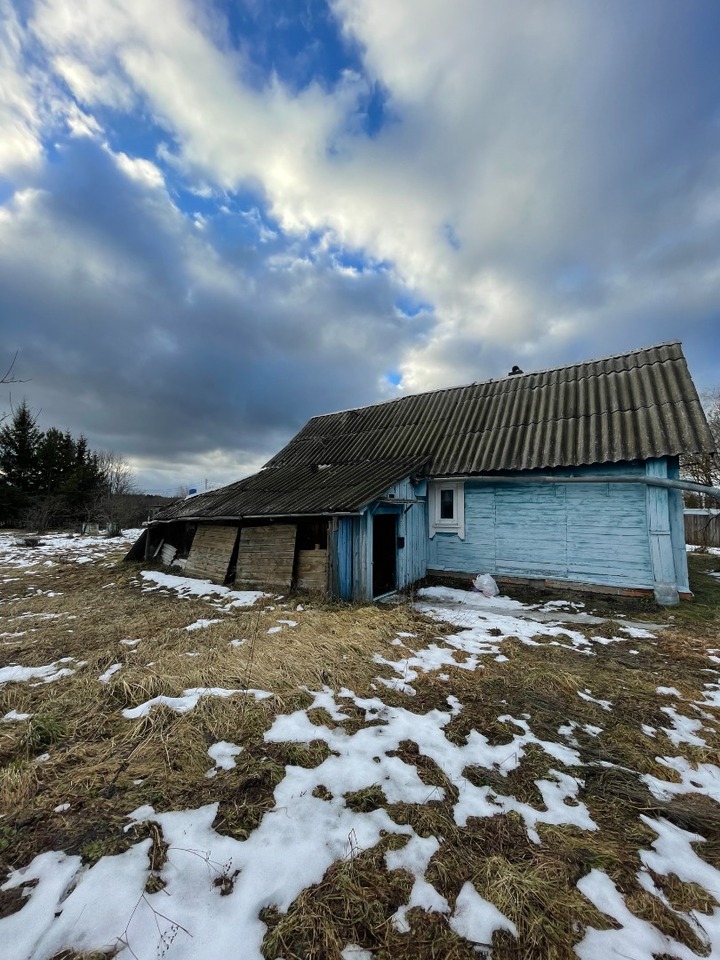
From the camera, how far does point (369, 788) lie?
310cm

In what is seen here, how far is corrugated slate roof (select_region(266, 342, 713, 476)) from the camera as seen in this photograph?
33.0ft

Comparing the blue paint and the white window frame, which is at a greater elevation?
the white window frame

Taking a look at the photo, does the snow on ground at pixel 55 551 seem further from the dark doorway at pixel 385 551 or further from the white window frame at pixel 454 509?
the white window frame at pixel 454 509

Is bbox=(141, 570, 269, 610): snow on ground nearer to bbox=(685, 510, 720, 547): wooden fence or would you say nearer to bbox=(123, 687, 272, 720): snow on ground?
bbox=(123, 687, 272, 720): snow on ground

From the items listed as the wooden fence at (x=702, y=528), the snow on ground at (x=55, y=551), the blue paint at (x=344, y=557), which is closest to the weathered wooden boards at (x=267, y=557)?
the blue paint at (x=344, y=557)

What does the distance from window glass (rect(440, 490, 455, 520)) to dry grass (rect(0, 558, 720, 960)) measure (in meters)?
5.81

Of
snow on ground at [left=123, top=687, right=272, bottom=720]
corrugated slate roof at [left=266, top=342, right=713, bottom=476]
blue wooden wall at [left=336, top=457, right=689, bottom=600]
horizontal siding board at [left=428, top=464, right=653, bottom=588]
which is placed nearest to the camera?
snow on ground at [left=123, top=687, right=272, bottom=720]

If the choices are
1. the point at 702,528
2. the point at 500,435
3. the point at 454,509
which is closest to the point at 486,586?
the point at 454,509

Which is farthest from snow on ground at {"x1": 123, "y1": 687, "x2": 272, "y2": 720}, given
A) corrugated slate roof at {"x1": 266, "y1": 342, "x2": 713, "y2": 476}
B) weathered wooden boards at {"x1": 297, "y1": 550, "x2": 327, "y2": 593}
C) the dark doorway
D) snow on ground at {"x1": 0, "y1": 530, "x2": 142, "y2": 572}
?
snow on ground at {"x1": 0, "y1": 530, "x2": 142, "y2": 572}

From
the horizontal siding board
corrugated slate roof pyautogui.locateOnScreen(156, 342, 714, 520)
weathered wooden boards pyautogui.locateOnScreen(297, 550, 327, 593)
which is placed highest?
corrugated slate roof pyautogui.locateOnScreen(156, 342, 714, 520)

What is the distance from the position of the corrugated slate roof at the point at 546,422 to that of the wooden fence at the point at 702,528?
47.5 feet

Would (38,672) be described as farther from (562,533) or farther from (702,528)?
(702,528)

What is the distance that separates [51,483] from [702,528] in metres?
52.6

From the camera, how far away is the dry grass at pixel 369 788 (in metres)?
2.16
